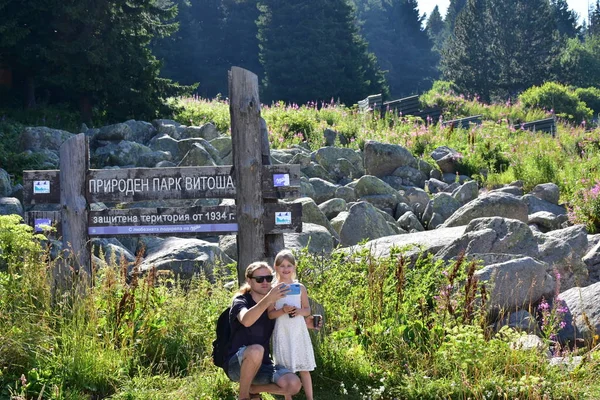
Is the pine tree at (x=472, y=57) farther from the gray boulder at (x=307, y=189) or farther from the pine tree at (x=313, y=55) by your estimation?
the gray boulder at (x=307, y=189)

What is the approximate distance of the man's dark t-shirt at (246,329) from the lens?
19.7 feet

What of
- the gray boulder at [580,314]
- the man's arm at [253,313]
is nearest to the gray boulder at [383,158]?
the gray boulder at [580,314]

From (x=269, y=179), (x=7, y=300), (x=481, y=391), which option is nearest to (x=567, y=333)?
(x=481, y=391)

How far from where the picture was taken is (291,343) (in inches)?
237

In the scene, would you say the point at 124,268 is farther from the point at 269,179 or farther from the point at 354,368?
the point at 354,368

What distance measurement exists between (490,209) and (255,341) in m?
6.88

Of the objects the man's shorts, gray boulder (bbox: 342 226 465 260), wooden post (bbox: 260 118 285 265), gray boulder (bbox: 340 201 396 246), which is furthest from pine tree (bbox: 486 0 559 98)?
the man's shorts

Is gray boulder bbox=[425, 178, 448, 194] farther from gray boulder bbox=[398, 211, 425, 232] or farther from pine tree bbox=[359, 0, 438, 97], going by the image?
pine tree bbox=[359, 0, 438, 97]

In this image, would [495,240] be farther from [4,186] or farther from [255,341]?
[4,186]

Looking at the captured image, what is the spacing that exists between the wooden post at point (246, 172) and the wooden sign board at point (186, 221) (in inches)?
3.2

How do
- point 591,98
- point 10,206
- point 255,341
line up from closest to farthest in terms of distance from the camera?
point 255,341
point 10,206
point 591,98

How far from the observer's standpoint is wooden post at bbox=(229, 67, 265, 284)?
736 centimetres

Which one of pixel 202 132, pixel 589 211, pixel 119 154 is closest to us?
pixel 589 211

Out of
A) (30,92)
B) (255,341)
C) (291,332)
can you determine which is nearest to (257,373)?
(255,341)
